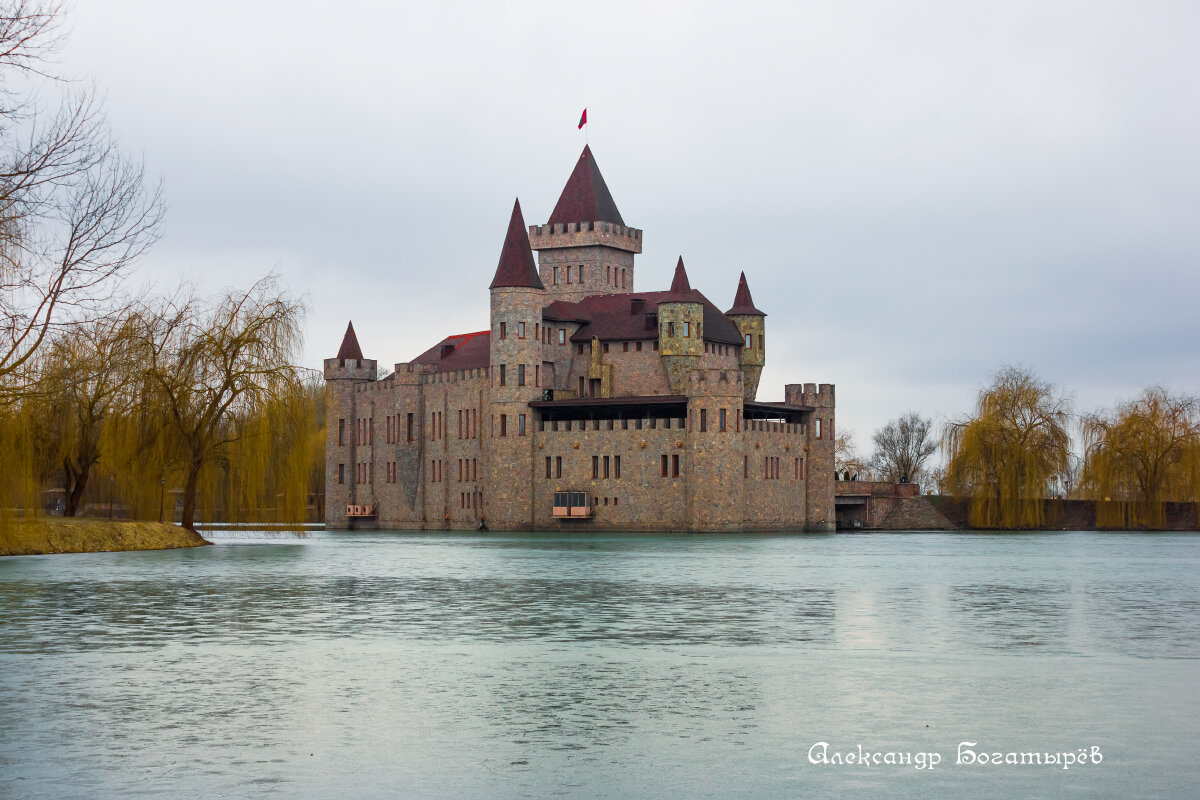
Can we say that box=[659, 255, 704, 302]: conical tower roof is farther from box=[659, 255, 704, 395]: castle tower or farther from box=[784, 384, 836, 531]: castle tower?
box=[784, 384, 836, 531]: castle tower

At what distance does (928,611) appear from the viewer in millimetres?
25828

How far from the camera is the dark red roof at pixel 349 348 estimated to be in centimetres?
10425

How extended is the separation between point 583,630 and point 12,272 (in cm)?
1408

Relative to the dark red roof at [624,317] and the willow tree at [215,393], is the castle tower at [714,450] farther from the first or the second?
the willow tree at [215,393]

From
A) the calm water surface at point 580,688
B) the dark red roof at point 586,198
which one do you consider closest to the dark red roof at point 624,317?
the dark red roof at point 586,198

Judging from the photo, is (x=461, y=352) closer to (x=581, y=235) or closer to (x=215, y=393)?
(x=581, y=235)

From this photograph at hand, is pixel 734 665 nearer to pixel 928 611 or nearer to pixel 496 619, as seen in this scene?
pixel 496 619

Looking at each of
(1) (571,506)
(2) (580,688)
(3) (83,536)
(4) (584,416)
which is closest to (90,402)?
(3) (83,536)

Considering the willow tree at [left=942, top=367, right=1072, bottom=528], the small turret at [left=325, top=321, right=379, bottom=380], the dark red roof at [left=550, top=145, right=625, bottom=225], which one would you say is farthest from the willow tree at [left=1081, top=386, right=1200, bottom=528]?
the small turret at [left=325, top=321, right=379, bottom=380]

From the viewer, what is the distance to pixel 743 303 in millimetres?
95938

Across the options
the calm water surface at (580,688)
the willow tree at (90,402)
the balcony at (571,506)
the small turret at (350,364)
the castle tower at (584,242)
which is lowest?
the calm water surface at (580,688)

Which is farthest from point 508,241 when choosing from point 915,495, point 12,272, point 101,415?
point 12,272

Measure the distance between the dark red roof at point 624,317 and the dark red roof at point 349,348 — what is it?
18.6 metres

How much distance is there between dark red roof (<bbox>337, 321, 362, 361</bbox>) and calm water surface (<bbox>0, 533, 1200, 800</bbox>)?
238 feet
